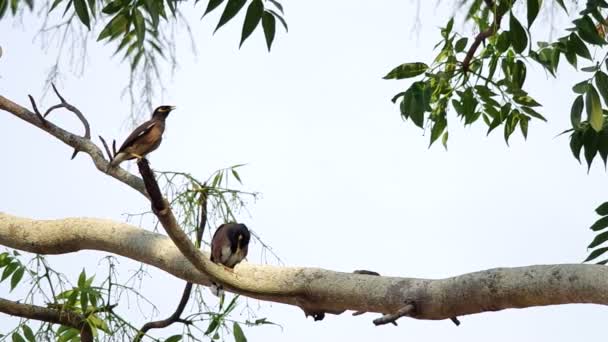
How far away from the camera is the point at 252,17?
2.57 metres

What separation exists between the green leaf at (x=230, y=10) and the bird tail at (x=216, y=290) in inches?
47.3

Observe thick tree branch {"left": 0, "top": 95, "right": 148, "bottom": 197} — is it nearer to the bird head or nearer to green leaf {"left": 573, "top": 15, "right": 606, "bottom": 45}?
the bird head

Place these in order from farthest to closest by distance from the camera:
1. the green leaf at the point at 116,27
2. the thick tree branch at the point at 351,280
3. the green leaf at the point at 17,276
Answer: the green leaf at the point at 17,276, the green leaf at the point at 116,27, the thick tree branch at the point at 351,280

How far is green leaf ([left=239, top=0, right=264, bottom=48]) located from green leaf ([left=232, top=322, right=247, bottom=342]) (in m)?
1.48

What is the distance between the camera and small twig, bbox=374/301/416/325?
2.75 m

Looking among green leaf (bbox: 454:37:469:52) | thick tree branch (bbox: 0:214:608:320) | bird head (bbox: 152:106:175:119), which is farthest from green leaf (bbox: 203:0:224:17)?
bird head (bbox: 152:106:175:119)

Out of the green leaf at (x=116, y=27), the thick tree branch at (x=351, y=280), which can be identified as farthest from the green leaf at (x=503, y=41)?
the green leaf at (x=116, y=27)

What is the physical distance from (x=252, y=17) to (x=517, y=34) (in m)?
0.97

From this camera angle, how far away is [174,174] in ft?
11.9

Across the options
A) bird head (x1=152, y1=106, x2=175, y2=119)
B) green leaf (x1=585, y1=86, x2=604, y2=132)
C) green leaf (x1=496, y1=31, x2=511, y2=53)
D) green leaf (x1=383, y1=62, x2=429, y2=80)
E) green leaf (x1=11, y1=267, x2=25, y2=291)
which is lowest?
green leaf (x1=11, y1=267, x2=25, y2=291)

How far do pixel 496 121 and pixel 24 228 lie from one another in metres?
1.90

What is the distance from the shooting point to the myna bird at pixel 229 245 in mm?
3518

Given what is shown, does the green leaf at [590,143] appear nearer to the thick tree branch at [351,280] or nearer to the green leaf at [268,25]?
the thick tree branch at [351,280]

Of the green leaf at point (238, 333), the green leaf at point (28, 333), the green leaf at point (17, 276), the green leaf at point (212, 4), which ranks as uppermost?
the green leaf at point (212, 4)
